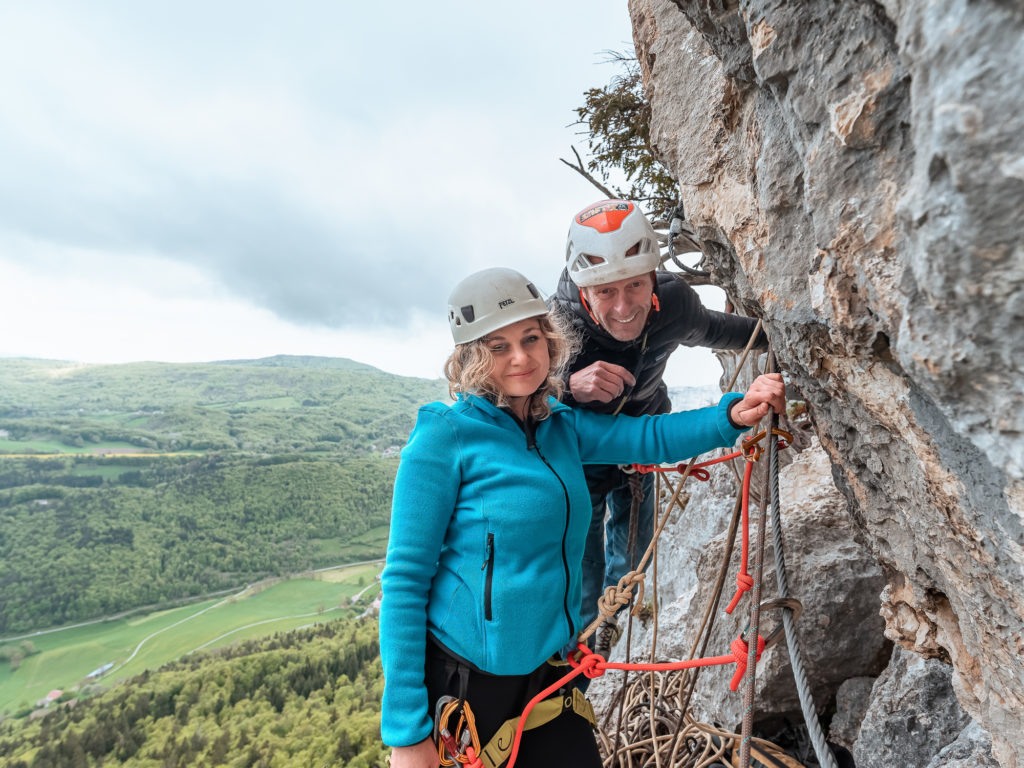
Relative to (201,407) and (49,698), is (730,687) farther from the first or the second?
(201,407)

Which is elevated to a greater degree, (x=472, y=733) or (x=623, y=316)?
(x=623, y=316)

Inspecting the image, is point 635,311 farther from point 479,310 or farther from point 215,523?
point 215,523

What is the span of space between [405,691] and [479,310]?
4.45 feet

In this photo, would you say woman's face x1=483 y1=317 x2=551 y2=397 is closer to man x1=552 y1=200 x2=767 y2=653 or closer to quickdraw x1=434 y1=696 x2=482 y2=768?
man x1=552 y1=200 x2=767 y2=653

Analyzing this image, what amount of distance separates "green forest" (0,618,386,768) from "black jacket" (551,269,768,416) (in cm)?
1575

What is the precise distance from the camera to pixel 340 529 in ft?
266

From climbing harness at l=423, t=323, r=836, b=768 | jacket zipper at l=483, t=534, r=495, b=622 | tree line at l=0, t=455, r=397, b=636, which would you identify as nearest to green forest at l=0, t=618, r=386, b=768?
climbing harness at l=423, t=323, r=836, b=768

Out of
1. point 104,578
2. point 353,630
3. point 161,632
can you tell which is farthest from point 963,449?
point 104,578

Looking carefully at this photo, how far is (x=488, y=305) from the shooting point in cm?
217

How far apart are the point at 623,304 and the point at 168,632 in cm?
7313

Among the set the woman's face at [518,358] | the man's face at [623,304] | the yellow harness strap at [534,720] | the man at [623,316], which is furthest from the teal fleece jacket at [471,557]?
the man's face at [623,304]

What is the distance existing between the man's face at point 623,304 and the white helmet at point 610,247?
0.06 m

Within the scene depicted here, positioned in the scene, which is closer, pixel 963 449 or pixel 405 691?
pixel 963 449

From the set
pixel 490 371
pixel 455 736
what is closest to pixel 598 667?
pixel 455 736
